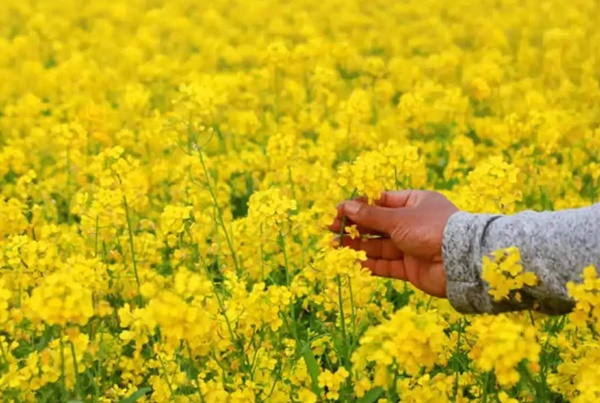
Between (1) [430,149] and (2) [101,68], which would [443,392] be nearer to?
(1) [430,149]

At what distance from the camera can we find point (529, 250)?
2.16 metres

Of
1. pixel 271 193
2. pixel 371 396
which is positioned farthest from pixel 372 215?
pixel 371 396

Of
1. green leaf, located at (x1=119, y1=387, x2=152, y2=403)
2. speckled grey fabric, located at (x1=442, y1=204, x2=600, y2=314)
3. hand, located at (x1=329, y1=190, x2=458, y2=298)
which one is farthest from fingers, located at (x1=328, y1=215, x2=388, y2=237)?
green leaf, located at (x1=119, y1=387, x2=152, y2=403)

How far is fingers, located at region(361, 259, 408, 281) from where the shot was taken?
2602 mm

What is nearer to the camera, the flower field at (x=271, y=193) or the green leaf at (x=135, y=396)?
the flower field at (x=271, y=193)

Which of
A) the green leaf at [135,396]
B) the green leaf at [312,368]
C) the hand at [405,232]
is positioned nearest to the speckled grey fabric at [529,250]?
the hand at [405,232]

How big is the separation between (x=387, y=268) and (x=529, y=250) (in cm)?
53

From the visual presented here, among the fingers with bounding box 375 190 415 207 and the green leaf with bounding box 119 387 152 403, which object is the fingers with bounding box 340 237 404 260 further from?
the green leaf with bounding box 119 387 152 403

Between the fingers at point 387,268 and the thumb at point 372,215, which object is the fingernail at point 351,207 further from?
the fingers at point 387,268

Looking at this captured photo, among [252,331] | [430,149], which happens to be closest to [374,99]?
[430,149]

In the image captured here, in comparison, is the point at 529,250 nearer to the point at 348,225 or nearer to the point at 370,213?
the point at 370,213

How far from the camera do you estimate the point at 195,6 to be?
32.7 feet

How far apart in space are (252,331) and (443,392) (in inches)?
21.6

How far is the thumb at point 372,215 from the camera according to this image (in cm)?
247
